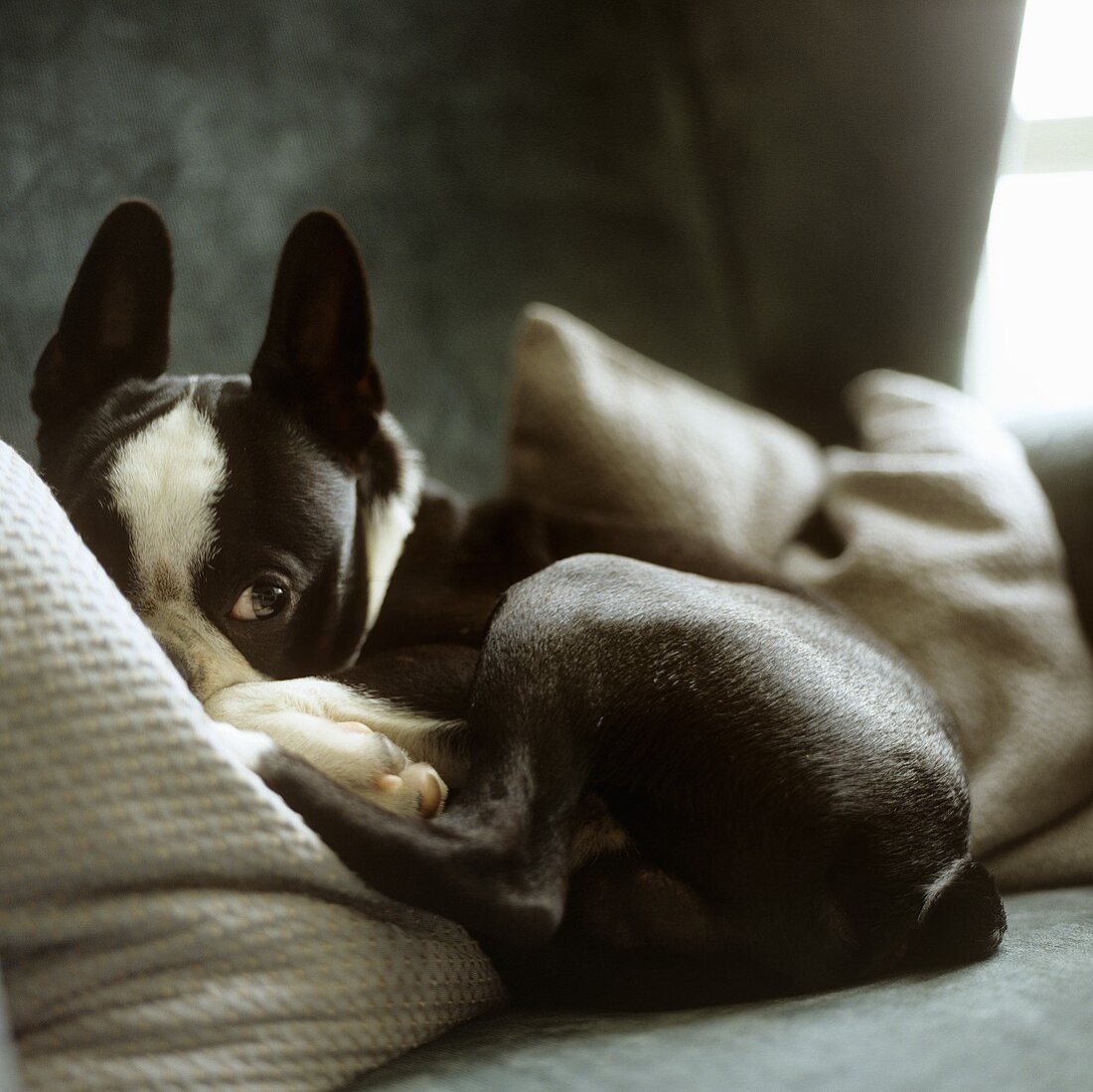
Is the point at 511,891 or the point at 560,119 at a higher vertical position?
the point at 560,119

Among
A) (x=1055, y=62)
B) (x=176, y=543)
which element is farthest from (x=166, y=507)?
(x=1055, y=62)

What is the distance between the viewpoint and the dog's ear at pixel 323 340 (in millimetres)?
1344

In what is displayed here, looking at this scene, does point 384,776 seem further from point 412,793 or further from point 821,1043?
point 821,1043

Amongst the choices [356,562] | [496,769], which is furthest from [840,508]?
[496,769]

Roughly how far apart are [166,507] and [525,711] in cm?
48

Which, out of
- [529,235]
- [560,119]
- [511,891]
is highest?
[560,119]

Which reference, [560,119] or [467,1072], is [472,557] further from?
[560,119]

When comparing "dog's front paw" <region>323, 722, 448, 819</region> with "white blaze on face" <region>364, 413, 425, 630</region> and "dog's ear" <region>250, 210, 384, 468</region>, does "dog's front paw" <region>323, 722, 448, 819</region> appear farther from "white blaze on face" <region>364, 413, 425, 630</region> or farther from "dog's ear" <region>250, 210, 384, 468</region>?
"dog's ear" <region>250, 210, 384, 468</region>

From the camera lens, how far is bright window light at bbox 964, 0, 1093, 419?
220cm

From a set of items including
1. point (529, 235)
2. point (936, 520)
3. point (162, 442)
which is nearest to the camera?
point (162, 442)

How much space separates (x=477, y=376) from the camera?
1976 mm

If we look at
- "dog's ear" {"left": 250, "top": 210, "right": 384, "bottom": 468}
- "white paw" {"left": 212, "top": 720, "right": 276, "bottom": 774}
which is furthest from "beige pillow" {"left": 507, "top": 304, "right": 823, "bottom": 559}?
"white paw" {"left": 212, "top": 720, "right": 276, "bottom": 774}

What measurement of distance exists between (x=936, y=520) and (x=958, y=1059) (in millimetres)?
1103

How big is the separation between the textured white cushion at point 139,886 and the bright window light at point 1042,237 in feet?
5.62
